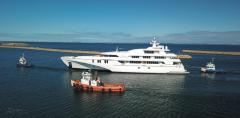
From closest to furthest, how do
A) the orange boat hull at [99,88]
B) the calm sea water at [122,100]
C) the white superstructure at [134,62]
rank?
the calm sea water at [122,100] → the orange boat hull at [99,88] → the white superstructure at [134,62]

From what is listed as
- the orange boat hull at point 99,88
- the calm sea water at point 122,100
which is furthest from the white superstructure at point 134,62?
the orange boat hull at point 99,88

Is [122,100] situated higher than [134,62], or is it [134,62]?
[134,62]

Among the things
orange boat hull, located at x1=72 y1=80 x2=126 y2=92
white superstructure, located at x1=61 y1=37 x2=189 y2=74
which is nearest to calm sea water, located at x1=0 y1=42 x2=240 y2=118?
orange boat hull, located at x1=72 y1=80 x2=126 y2=92

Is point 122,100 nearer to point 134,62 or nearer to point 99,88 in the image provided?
point 99,88

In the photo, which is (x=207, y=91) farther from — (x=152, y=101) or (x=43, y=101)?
(x=43, y=101)

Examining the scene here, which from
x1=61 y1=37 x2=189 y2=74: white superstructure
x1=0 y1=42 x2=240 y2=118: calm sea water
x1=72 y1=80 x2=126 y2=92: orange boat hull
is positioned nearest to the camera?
x1=0 y1=42 x2=240 y2=118: calm sea water

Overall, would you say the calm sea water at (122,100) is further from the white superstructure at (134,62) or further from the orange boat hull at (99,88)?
the white superstructure at (134,62)

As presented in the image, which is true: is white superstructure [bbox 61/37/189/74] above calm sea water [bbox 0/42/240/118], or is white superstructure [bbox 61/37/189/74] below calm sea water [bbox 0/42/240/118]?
above

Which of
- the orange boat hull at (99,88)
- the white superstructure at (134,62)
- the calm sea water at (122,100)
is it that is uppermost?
the white superstructure at (134,62)

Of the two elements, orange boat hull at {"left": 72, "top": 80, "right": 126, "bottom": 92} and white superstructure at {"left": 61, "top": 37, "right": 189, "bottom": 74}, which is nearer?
orange boat hull at {"left": 72, "top": 80, "right": 126, "bottom": 92}

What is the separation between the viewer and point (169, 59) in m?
41.6

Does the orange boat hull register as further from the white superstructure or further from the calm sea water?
the white superstructure

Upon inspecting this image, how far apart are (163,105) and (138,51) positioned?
21.7 m

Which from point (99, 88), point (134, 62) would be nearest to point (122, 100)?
point (99, 88)
